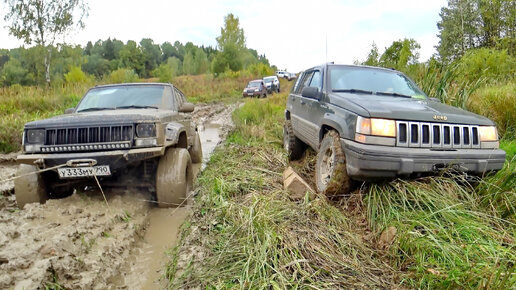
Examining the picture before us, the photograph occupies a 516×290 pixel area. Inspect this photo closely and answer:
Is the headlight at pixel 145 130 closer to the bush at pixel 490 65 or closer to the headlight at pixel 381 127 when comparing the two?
the headlight at pixel 381 127

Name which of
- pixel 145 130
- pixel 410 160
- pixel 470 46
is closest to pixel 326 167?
pixel 410 160

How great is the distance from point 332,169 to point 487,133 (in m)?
1.57

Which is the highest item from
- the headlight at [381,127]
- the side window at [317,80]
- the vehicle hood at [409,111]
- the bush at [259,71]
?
the bush at [259,71]

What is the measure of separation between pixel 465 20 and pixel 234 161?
30.4 metres

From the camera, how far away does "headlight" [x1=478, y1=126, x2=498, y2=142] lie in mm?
3194

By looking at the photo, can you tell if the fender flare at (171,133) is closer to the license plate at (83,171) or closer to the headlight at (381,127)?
the license plate at (83,171)

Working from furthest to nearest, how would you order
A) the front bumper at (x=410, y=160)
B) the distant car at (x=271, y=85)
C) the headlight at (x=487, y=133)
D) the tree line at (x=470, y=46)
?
the distant car at (x=271, y=85), the tree line at (x=470, y=46), the headlight at (x=487, y=133), the front bumper at (x=410, y=160)

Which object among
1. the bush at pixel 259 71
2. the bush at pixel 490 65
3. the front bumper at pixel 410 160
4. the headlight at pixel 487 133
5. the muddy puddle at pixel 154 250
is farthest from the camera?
the bush at pixel 259 71

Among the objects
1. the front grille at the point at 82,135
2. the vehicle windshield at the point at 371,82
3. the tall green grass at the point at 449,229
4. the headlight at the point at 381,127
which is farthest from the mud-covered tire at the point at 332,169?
the front grille at the point at 82,135

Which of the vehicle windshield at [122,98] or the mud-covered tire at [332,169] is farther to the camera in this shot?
the vehicle windshield at [122,98]

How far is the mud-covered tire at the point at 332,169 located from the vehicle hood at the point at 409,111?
1.47 feet

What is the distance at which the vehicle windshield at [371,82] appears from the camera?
4.14 metres

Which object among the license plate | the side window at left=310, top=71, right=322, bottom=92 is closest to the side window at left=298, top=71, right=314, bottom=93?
the side window at left=310, top=71, right=322, bottom=92

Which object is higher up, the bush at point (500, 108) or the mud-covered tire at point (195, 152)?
the bush at point (500, 108)
